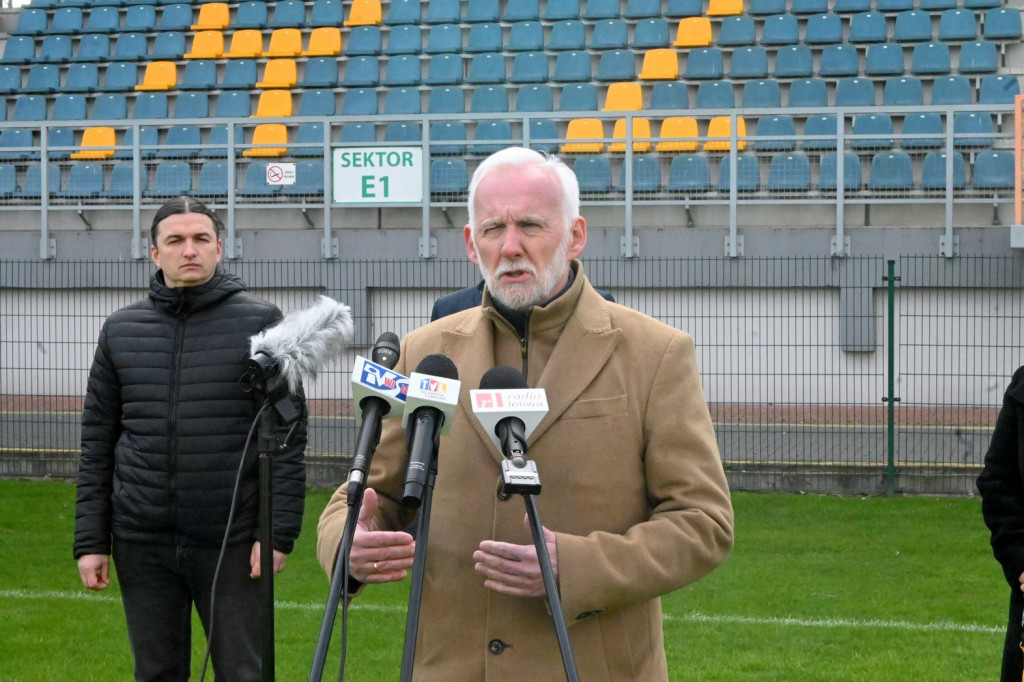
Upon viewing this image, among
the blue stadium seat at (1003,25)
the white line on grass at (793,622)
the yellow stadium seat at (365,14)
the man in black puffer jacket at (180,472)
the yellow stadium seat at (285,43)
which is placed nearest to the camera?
the man in black puffer jacket at (180,472)

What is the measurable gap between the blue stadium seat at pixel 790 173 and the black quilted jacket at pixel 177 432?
34.3ft

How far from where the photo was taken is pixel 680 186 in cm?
1430

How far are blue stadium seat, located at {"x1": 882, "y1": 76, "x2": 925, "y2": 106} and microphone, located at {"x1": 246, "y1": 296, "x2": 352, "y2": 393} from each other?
1384cm

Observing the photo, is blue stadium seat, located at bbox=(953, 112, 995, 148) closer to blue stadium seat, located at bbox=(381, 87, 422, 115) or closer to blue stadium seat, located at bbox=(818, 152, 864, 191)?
blue stadium seat, located at bbox=(818, 152, 864, 191)

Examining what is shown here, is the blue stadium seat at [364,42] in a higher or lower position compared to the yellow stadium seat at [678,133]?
higher

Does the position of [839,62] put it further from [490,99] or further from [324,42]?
[324,42]

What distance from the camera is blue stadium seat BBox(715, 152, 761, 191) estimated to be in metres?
14.1

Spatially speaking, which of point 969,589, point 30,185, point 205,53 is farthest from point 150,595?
point 205,53

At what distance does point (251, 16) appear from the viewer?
19.4m

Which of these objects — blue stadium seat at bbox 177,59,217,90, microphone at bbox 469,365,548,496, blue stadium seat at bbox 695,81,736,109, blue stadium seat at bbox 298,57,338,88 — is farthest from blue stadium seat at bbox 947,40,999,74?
microphone at bbox 469,365,548,496

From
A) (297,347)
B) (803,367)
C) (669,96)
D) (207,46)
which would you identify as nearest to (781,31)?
(669,96)

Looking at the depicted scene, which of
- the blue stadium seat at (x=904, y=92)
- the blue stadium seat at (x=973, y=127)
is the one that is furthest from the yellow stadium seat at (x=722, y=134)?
the blue stadium seat at (x=973, y=127)

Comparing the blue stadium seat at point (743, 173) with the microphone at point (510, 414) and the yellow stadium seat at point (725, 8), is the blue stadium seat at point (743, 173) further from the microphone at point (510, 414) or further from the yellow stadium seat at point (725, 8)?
the microphone at point (510, 414)

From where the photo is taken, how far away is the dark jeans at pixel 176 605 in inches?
166
